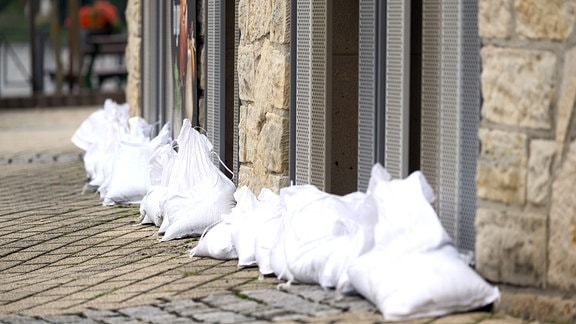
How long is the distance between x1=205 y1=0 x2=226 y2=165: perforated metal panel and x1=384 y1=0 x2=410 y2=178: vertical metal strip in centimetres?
269

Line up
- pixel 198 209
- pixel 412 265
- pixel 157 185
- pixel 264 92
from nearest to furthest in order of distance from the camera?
pixel 412 265 < pixel 264 92 < pixel 198 209 < pixel 157 185

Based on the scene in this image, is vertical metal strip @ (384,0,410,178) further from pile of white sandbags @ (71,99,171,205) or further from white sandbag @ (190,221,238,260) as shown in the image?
pile of white sandbags @ (71,99,171,205)

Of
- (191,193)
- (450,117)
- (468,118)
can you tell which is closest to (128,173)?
(191,193)

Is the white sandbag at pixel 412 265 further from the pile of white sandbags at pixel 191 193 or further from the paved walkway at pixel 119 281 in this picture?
the pile of white sandbags at pixel 191 193

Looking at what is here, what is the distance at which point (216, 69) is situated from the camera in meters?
8.79

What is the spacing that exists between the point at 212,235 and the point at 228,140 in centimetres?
188

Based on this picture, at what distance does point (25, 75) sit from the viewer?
27.8 meters

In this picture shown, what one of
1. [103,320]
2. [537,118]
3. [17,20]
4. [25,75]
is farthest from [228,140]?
[17,20]

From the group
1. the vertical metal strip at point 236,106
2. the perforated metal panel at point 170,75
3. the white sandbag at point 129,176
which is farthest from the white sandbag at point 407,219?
the perforated metal panel at point 170,75

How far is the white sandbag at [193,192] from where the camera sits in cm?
776

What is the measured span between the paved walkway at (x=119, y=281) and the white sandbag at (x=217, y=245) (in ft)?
0.16

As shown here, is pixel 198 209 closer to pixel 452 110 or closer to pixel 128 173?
pixel 128 173

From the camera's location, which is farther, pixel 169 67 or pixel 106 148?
pixel 106 148

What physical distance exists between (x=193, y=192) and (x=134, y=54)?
5078 millimetres
